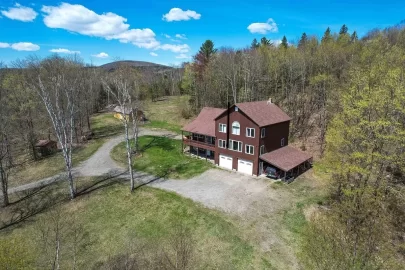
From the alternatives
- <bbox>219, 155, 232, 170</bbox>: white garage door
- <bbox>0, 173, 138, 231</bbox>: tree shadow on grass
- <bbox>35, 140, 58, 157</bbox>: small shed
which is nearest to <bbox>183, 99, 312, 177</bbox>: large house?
<bbox>219, 155, 232, 170</bbox>: white garage door

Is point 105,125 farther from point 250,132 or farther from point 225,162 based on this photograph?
point 250,132

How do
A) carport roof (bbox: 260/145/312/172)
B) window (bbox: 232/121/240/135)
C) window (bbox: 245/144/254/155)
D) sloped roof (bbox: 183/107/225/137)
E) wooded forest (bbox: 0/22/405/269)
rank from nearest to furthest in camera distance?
wooded forest (bbox: 0/22/405/269) → carport roof (bbox: 260/145/312/172) → window (bbox: 245/144/254/155) → window (bbox: 232/121/240/135) → sloped roof (bbox: 183/107/225/137)

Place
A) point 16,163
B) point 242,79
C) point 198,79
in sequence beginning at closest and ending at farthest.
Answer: point 16,163
point 242,79
point 198,79

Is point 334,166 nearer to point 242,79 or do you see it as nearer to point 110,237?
point 110,237

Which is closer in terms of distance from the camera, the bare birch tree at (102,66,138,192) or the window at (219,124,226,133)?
the bare birch tree at (102,66,138,192)

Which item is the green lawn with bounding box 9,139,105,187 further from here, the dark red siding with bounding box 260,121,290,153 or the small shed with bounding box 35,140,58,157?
the dark red siding with bounding box 260,121,290,153

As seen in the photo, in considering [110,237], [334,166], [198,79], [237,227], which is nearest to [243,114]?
[334,166]
